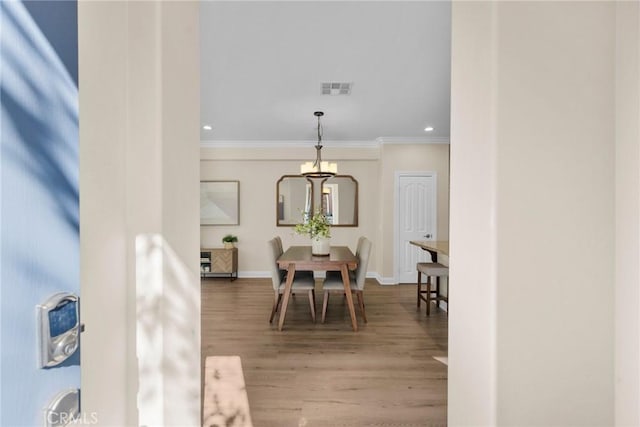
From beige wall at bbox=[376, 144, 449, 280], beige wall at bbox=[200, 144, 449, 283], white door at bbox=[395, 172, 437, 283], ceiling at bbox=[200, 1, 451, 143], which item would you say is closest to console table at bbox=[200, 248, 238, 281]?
beige wall at bbox=[200, 144, 449, 283]

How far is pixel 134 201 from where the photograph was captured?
0.99 metres

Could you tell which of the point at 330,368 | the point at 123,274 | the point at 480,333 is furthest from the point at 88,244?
the point at 330,368

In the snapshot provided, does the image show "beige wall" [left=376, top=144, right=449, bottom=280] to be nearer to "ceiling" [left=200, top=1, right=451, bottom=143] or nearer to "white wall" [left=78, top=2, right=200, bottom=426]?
"ceiling" [left=200, top=1, right=451, bottom=143]

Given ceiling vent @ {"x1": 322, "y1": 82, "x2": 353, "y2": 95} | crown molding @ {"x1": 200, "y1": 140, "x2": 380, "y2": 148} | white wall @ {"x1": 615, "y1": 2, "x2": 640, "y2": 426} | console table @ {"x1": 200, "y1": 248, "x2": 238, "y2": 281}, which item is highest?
ceiling vent @ {"x1": 322, "y1": 82, "x2": 353, "y2": 95}

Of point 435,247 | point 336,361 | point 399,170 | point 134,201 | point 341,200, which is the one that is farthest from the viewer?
point 341,200

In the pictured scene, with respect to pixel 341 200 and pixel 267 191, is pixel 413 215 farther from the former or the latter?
pixel 267 191

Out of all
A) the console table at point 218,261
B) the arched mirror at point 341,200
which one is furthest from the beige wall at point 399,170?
the console table at point 218,261

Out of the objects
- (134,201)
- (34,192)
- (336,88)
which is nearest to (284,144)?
(336,88)

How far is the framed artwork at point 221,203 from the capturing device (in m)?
6.07

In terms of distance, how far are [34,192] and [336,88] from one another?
309 centimetres

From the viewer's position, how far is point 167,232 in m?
1.00

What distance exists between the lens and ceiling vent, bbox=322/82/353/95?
3.19 m

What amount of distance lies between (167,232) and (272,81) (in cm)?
254

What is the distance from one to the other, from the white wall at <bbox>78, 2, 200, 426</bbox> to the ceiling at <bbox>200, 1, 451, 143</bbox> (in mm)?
1230
